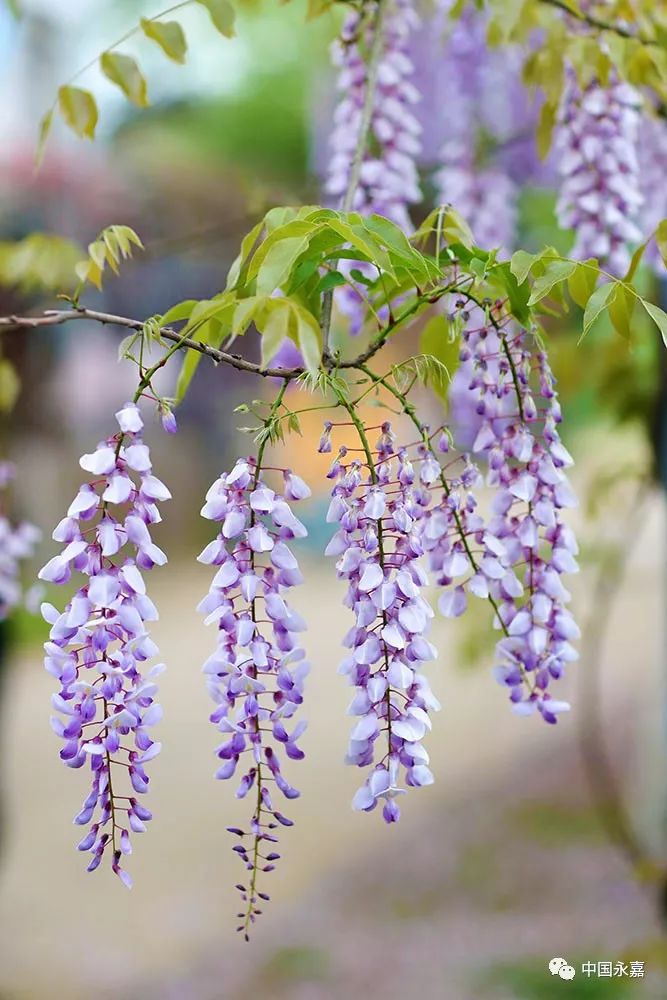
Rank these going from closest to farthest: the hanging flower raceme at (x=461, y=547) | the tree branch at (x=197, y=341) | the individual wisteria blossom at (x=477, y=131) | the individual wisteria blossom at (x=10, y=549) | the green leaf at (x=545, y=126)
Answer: the tree branch at (x=197, y=341) → the hanging flower raceme at (x=461, y=547) → the green leaf at (x=545, y=126) → the individual wisteria blossom at (x=10, y=549) → the individual wisteria blossom at (x=477, y=131)

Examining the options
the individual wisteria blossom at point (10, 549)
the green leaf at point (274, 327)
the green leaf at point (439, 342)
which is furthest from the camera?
the individual wisteria blossom at point (10, 549)

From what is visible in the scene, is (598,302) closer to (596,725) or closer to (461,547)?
(461,547)

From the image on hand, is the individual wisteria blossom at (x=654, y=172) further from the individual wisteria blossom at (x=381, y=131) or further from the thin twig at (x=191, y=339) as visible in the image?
the thin twig at (x=191, y=339)

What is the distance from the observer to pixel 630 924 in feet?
12.0

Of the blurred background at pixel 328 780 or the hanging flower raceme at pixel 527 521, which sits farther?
the blurred background at pixel 328 780

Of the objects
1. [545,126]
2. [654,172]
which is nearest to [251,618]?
→ [545,126]

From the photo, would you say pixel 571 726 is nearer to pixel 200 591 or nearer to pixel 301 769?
pixel 301 769

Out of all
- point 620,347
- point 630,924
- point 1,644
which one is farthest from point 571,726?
point 620,347

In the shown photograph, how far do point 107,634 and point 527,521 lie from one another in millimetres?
394

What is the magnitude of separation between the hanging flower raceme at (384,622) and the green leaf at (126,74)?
542mm

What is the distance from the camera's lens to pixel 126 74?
123cm

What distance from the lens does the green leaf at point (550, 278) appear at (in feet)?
3.04

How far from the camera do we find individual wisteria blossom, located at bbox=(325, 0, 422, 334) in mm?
1480

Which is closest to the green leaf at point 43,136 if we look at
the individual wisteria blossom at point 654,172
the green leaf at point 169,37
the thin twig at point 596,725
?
the green leaf at point 169,37
